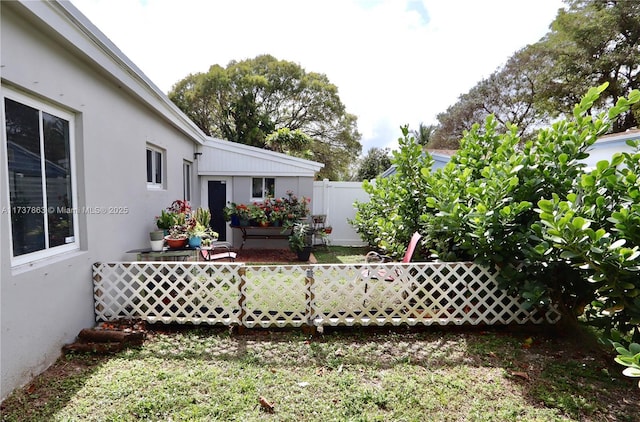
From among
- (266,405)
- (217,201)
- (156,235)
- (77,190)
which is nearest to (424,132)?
(217,201)

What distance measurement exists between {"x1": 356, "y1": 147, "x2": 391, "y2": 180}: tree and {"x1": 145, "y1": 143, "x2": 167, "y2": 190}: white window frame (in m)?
20.7

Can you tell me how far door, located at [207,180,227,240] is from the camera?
357 inches

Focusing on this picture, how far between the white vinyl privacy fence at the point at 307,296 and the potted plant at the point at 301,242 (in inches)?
156

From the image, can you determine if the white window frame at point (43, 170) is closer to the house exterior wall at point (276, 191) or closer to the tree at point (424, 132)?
the house exterior wall at point (276, 191)

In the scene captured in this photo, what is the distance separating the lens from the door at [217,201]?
357 inches

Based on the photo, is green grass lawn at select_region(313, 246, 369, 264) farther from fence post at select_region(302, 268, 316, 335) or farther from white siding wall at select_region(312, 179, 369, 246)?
fence post at select_region(302, 268, 316, 335)

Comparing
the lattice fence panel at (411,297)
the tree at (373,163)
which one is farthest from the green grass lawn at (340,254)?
the tree at (373,163)

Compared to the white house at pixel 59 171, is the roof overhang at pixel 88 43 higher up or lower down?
higher up

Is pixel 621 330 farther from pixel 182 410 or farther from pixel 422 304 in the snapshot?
pixel 182 410

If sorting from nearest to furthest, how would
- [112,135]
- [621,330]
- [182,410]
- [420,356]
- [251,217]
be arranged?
[182,410] < [621,330] < [420,356] < [112,135] < [251,217]

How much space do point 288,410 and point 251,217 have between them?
6.40 m

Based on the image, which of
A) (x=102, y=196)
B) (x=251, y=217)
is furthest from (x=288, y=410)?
(x=251, y=217)

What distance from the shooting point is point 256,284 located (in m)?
3.71

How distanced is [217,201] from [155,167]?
326 cm
